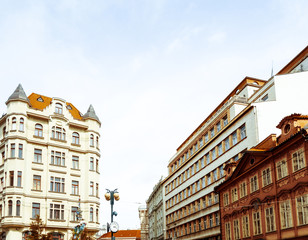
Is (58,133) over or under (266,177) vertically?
over

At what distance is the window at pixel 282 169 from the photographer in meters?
29.9

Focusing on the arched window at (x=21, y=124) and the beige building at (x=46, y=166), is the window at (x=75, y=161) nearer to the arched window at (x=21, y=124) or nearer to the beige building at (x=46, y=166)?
the beige building at (x=46, y=166)

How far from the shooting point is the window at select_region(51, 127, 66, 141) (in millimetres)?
55266

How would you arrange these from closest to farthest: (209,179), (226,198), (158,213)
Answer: (226,198)
(209,179)
(158,213)

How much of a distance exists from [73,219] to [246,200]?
2567 cm

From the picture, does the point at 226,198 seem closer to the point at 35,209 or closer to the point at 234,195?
the point at 234,195

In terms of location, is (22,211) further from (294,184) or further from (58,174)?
(294,184)

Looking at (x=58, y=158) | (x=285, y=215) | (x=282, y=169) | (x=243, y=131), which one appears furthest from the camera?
(x=58, y=158)

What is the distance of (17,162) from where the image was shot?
50.6 meters

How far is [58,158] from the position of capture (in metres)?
54.8

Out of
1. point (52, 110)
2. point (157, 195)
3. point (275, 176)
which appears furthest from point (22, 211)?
point (157, 195)

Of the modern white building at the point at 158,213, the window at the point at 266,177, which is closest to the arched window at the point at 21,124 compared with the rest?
the window at the point at 266,177

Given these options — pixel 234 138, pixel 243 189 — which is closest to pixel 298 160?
pixel 243 189

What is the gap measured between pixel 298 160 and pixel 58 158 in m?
34.9
